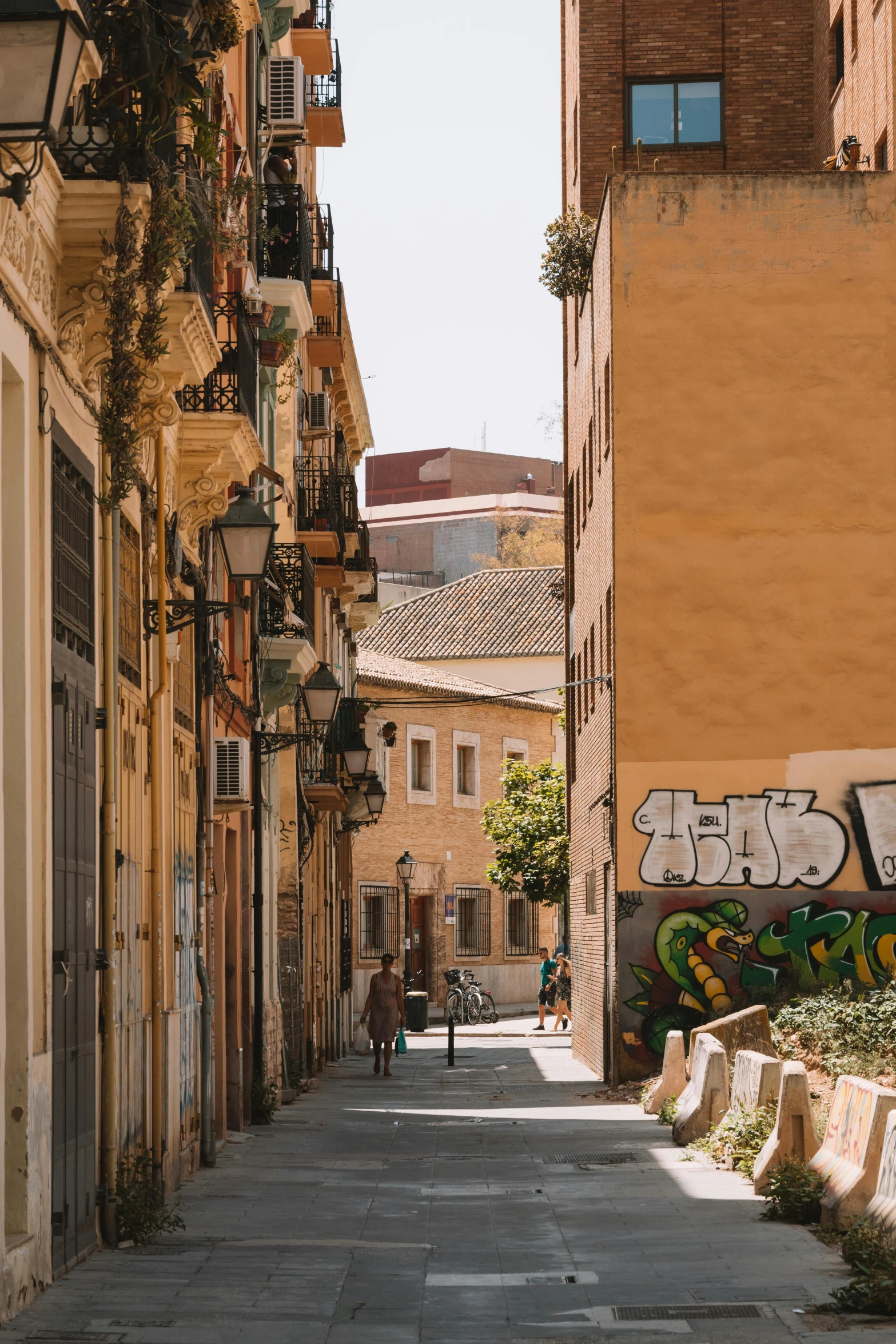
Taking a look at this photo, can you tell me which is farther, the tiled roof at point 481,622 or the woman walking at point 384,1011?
the tiled roof at point 481,622

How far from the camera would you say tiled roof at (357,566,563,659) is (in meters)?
63.2

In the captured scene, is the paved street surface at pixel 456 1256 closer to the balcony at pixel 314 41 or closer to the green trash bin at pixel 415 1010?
the balcony at pixel 314 41

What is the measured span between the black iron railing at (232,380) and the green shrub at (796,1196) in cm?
660

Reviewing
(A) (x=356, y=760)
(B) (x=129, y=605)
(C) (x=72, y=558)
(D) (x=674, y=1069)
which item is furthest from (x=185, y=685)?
(A) (x=356, y=760)

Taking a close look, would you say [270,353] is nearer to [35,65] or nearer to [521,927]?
[35,65]

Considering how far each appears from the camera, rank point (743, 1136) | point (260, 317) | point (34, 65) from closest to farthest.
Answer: point (34, 65), point (743, 1136), point (260, 317)

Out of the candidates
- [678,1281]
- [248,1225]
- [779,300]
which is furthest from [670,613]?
[678,1281]

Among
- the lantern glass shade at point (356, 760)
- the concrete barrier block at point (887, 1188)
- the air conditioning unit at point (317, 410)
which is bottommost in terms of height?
the concrete barrier block at point (887, 1188)

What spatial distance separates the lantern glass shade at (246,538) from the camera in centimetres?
1435

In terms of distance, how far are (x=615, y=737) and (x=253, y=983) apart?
5.91m

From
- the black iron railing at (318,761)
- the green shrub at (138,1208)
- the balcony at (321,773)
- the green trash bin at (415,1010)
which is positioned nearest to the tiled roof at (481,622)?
the green trash bin at (415,1010)

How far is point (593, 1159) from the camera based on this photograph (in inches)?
617

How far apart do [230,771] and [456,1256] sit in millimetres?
6583

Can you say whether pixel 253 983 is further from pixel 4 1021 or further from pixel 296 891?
pixel 4 1021
